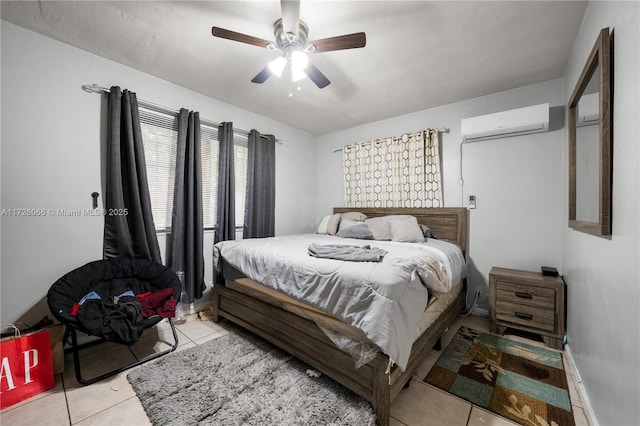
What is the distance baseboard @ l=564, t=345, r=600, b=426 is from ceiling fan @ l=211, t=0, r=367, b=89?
7.96 ft

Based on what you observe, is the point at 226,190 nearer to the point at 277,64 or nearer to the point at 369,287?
the point at 277,64

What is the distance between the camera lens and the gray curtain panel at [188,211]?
262 cm

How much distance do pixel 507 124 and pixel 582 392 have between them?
2.25 m

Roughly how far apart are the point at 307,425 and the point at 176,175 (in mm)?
2453

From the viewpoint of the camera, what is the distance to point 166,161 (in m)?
2.68

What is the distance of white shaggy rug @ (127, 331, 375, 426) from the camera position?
54.1 inches

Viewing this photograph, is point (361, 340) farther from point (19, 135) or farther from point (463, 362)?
point (19, 135)

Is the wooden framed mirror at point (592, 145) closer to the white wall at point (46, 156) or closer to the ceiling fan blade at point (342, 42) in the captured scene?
the ceiling fan blade at point (342, 42)

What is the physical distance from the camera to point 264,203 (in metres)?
3.45

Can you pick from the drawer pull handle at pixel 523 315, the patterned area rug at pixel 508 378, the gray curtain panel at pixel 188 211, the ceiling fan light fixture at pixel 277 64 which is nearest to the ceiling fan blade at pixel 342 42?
the ceiling fan light fixture at pixel 277 64

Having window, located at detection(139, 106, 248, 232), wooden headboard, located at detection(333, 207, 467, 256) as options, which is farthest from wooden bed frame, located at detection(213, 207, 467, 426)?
window, located at detection(139, 106, 248, 232)

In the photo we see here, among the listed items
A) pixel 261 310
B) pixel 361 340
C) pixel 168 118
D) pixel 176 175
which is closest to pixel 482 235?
pixel 361 340

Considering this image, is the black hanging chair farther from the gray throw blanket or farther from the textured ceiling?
the textured ceiling

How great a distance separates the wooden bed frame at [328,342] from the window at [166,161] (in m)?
0.95
